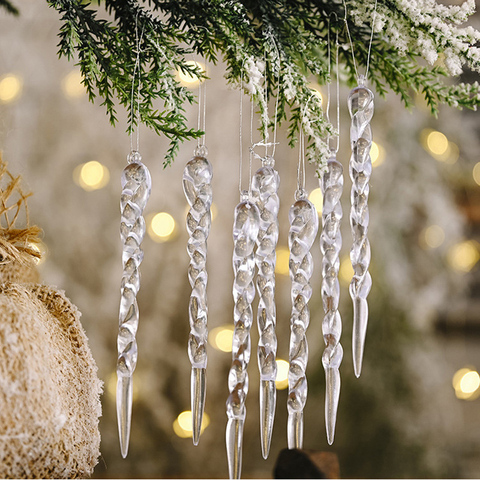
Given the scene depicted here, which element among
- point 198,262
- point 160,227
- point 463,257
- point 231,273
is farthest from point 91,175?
point 463,257

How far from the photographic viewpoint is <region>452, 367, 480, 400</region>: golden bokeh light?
1.11 m

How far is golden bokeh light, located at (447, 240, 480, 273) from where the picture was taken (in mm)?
1122

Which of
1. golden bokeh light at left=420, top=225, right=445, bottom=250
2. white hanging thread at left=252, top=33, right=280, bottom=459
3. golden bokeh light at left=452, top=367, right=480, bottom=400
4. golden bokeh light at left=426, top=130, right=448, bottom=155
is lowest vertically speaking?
golden bokeh light at left=452, top=367, right=480, bottom=400

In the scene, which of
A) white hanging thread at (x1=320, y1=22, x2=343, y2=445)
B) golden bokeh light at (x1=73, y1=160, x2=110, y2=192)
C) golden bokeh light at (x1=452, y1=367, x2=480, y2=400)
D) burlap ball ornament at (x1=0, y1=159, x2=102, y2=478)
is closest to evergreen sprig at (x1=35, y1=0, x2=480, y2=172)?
white hanging thread at (x1=320, y1=22, x2=343, y2=445)

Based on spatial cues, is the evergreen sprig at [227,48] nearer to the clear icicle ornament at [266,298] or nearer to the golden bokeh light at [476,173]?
the clear icicle ornament at [266,298]

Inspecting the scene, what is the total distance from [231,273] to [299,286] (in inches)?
24.2

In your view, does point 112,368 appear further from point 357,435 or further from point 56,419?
point 56,419

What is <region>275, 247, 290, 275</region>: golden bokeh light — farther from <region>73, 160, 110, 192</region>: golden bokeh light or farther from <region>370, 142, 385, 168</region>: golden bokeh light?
<region>73, 160, 110, 192</region>: golden bokeh light

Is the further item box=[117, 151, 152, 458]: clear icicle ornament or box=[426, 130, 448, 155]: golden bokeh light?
box=[426, 130, 448, 155]: golden bokeh light

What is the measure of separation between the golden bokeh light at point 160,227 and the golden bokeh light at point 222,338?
221 mm

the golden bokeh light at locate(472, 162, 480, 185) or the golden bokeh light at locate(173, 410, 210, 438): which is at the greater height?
the golden bokeh light at locate(472, 162, 480, 185)

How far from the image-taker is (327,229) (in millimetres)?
506

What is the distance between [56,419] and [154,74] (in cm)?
35

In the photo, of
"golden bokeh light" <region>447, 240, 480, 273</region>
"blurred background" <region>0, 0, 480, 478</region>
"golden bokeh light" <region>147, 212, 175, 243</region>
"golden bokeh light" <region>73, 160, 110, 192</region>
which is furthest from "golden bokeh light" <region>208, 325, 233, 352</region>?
"golden bokeh light" <region>447, 240, 480, 273</region>
